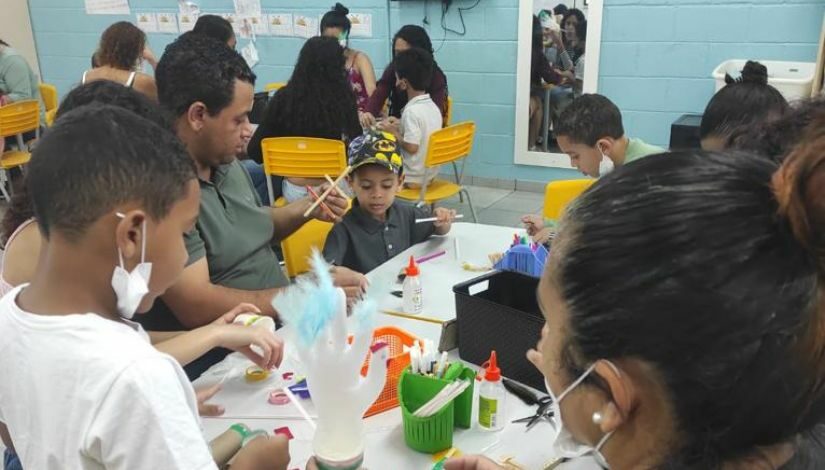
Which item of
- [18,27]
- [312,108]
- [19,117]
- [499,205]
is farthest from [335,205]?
[18,27]

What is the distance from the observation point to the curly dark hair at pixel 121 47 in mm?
3643

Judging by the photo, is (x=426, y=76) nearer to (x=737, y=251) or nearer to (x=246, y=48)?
(x=246, y=48)

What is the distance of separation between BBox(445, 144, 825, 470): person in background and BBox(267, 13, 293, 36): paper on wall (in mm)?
4965

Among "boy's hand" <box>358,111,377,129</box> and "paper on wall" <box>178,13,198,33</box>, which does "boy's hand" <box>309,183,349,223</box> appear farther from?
"paper on wall" <box>178,13,198,33</box>

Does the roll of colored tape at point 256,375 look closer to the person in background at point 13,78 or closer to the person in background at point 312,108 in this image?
the person in background at point 312,108

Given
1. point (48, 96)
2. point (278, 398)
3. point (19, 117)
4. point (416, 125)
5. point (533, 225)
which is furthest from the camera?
point (48, 96)

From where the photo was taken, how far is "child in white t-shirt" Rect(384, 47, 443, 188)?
11.9ft

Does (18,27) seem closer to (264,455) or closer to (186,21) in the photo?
(186,21)

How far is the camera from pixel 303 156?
3199 mm

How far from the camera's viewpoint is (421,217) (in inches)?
90.7

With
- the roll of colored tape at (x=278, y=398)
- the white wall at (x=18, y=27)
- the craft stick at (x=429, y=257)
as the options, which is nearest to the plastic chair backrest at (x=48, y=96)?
the white wall at (x=18, y=27)

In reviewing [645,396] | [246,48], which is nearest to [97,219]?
[645,396]

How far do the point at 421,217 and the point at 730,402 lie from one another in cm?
174

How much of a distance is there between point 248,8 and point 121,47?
185cm
